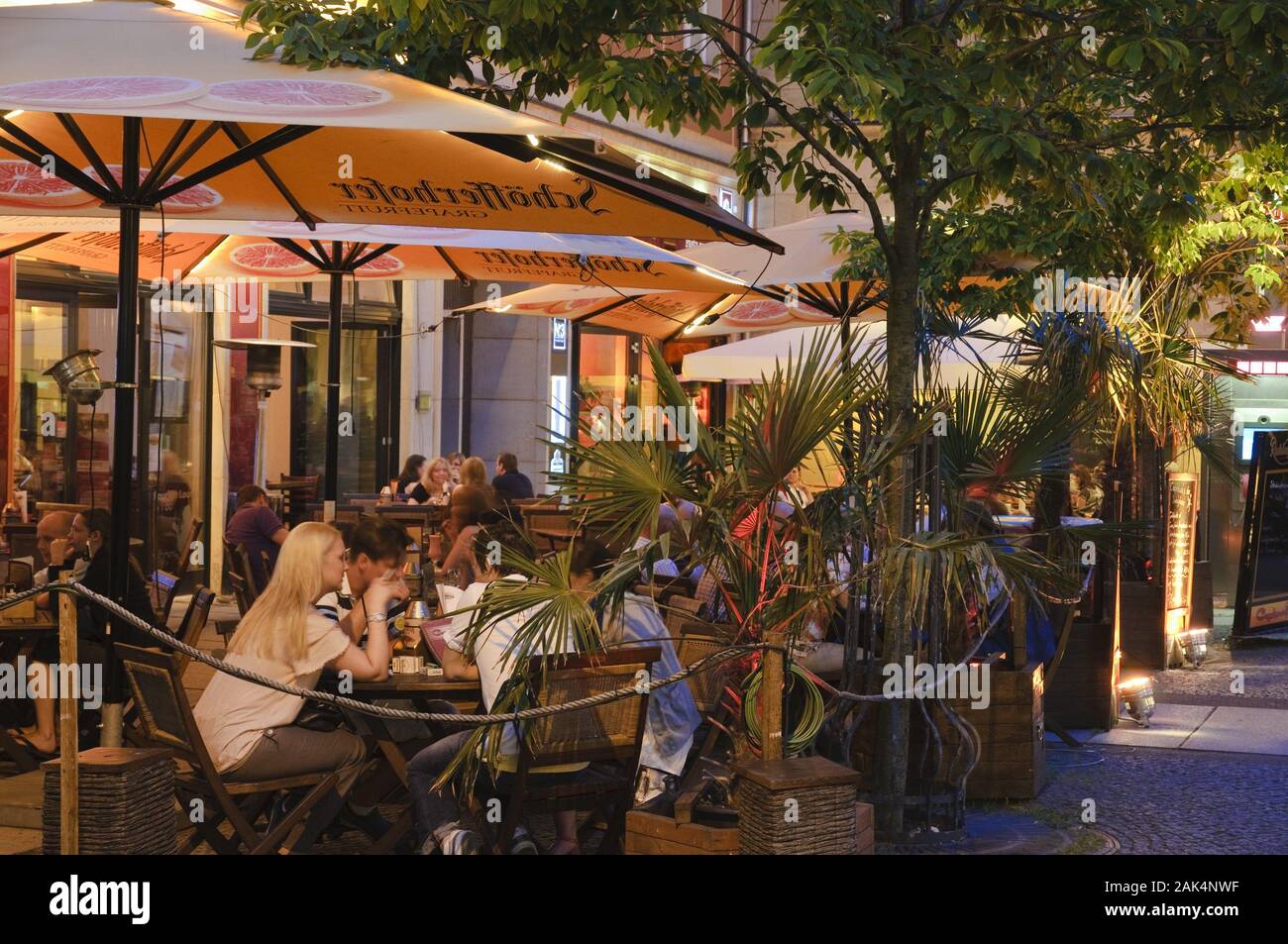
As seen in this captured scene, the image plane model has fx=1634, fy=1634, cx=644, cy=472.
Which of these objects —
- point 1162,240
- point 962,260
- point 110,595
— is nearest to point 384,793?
point 110,595

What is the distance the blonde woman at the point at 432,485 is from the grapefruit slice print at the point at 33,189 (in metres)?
7.30

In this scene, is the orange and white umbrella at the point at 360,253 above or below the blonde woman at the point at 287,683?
above

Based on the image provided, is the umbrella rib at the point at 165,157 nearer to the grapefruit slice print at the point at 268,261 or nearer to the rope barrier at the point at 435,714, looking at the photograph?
the rope barrier at the point at 435,714

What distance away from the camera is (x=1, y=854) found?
20.9ft

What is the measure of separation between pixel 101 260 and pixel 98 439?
4.44m

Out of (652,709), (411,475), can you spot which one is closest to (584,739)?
(652,709)

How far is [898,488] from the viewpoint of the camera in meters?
7.15

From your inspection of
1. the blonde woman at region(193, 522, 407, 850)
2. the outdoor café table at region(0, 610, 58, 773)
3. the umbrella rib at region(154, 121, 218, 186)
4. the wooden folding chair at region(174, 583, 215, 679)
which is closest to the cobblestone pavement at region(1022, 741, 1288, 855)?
the blonde woman at region(193, 522, 407, 850)

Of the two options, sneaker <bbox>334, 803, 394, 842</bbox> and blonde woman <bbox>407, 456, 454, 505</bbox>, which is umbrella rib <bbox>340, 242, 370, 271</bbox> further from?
sneaker <bbox>334, 803, 394, 842</bbox>

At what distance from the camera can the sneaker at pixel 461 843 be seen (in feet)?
19.2

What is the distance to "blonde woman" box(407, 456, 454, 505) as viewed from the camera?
1519 centimetres

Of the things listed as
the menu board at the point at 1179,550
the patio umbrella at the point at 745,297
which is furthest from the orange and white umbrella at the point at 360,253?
the menu board at the point at 1179,550

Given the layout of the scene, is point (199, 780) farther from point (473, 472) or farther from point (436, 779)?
point (473, 472)
